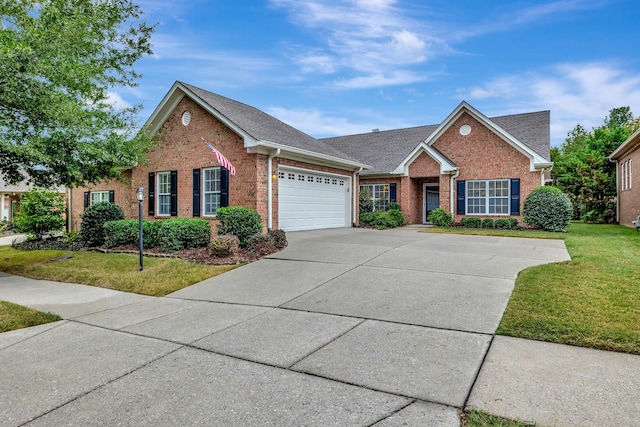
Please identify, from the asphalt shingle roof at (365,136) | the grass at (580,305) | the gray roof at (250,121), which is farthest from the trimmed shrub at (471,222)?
the grass at (580,305)

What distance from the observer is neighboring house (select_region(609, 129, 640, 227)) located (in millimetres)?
17047

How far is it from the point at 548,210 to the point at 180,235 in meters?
13.6

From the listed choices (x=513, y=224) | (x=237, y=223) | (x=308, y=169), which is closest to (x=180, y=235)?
(x=237, y=223)

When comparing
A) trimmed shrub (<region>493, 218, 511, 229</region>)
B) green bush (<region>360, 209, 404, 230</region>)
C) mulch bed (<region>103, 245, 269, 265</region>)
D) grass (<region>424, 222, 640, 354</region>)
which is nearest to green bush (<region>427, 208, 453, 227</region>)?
green bush (<region>360, 209, 404, 230</region>)

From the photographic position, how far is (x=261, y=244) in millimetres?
9883

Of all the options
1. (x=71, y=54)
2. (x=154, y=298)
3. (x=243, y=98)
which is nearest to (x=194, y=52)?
(x=243, y=98)

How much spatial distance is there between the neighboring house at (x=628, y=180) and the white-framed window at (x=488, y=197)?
5.41 meters

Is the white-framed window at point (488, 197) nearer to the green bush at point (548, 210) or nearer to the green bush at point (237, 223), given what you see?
the green bush at point (548, 210)

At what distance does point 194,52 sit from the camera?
46.2 feet

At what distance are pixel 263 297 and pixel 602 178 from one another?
25638 mm

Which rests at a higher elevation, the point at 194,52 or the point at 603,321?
the point at 194,52

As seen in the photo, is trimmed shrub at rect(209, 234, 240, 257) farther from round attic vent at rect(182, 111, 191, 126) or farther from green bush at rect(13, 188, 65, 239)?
green bush at rect(13, 188, 65, 239)

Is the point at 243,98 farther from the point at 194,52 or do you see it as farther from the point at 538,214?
the point at 538,214

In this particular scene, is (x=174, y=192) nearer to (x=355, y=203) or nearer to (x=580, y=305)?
(x=355, y=203)
